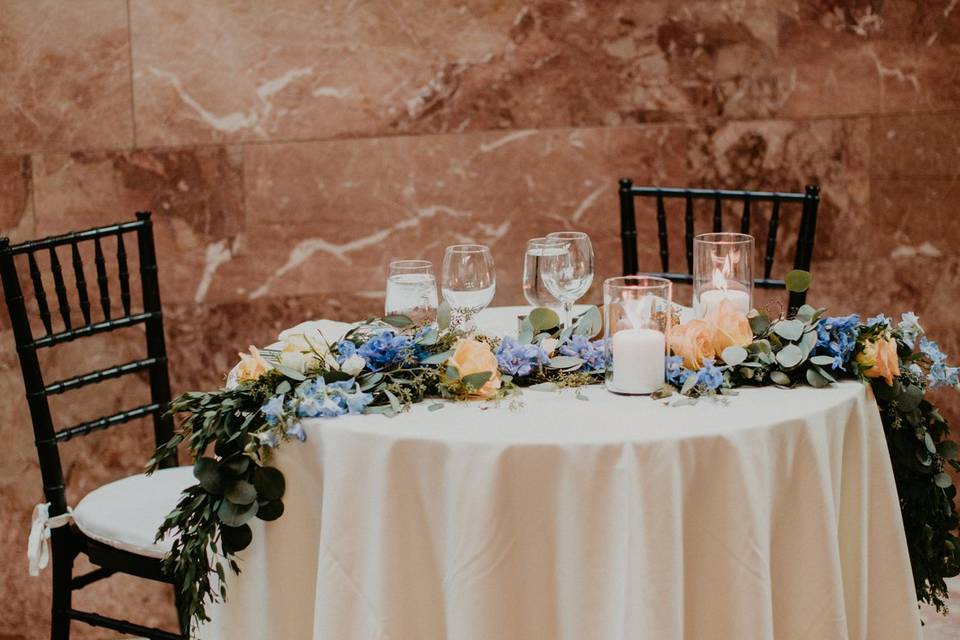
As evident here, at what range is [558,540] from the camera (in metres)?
1.61

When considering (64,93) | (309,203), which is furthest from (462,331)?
(64,93)

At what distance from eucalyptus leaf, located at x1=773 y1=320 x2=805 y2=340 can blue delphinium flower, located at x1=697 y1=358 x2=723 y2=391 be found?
0.62 feet

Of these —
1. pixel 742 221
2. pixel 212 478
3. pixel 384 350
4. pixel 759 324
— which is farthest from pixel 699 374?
pixel 742 221

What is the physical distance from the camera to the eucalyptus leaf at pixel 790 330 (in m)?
1.86

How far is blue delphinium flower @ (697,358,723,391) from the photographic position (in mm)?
1723

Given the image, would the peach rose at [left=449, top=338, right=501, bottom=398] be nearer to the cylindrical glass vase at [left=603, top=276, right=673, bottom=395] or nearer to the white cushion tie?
the cylindrical glass vase at [left=603, top=276, right=673, bottom=395]

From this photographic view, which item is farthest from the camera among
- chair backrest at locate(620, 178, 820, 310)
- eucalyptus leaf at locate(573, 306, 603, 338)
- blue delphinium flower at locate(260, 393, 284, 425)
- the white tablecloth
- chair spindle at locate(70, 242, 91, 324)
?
chair backrest at locate(620, 178, 820, 310)

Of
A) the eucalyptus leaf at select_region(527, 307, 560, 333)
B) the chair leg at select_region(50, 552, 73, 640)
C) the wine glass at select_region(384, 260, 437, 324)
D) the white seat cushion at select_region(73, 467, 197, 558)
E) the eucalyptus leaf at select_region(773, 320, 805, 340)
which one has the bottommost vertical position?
the chair leg at select_region(50, 552, 73, 640)

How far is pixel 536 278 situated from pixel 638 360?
1.17ft

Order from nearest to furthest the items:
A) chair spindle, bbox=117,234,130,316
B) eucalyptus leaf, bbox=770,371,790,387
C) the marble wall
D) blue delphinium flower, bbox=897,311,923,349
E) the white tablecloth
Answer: the white tablecloth, eucalyptus leaf, bbox=770,371,790,387, blue delphinium flower, bbox=897,311,923,349, chair spindle, bbox=117,234,130,316, the marble wall

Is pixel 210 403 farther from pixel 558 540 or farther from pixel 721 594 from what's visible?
pixel 721 594

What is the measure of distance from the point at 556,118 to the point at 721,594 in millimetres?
1998

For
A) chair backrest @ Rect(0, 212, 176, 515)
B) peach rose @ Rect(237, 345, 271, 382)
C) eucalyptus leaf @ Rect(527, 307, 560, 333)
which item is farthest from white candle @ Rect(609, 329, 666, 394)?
chair backrest @ Rect(0, 212, 176, 515)

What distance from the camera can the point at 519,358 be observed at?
6.04 ft
